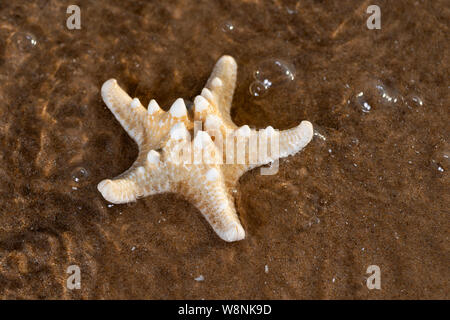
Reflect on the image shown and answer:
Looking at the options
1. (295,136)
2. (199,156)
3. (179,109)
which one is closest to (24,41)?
(179,109)

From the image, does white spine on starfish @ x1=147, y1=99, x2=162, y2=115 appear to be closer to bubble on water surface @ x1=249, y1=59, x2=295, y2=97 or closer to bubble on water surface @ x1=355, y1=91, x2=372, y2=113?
bubble on water surface @ x1=249, y1=59, x2=295, y2=97

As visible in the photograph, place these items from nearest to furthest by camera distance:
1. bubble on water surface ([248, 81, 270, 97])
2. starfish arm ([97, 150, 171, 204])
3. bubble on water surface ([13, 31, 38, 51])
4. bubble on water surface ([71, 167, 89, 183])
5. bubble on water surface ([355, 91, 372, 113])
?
starfish arm ([97, 150, 171, 204])
bubble on water surface ([71, 167, 89, 183])
bubble on water surface ([355, 91, 372, 113])
bubble on water surface ([248, 81, 270, 97])
bubble on water surface ([13, 31, 38, 51])

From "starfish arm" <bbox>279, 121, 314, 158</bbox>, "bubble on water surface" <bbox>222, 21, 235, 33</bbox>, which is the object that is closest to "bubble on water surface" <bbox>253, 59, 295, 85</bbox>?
"bubble on water surface" <bbox>222, 21, 235, 33</bbox>

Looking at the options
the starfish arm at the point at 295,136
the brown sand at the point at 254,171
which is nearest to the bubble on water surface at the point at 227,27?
the brown sand at the point at 254,171

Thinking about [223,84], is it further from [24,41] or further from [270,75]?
[24,41]
